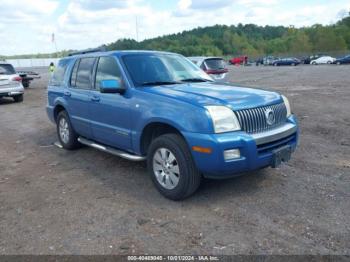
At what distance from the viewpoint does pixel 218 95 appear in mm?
4457

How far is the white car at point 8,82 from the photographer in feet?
48.8

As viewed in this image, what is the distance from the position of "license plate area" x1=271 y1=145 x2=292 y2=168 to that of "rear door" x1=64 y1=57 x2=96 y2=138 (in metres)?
3.07

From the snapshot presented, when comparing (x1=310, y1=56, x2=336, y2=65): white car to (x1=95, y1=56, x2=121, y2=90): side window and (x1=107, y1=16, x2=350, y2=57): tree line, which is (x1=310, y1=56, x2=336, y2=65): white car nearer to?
(x1=107, y1=16, x2=350, y2=57): tree line

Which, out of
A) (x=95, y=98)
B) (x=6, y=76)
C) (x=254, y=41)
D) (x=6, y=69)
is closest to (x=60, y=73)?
(x=95, y=98)

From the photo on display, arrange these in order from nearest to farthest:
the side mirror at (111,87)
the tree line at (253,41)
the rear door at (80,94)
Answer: the side mirror at (111,87)
the rear door at (80,94)
the tree line at (253,41)

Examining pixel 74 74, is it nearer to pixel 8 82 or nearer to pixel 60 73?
pixel 60 73

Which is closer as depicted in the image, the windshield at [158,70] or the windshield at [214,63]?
the windshield at [158,70]

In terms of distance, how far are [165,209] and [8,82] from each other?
42.5 feet

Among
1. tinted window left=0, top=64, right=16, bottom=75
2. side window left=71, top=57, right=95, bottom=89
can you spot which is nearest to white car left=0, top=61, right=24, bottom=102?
tinted window left=0, top=64, right=16, bottom=75

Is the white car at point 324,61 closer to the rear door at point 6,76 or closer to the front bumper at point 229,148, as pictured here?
the rear door at point 6,76

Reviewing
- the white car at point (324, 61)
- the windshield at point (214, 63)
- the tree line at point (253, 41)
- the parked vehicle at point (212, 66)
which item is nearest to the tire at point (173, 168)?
the parked vehicle at point (212, 66)

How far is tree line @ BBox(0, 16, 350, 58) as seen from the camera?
100m

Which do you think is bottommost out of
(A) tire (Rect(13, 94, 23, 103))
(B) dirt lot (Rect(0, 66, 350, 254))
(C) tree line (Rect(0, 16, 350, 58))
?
(B) dirt lot (Rect(0, 66, 350, 254))

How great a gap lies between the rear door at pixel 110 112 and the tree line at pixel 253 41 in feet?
224
